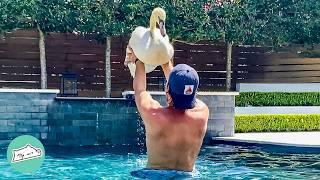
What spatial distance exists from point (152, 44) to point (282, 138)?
9.93m

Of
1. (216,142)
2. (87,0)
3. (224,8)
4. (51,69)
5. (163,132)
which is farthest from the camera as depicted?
(51,69)

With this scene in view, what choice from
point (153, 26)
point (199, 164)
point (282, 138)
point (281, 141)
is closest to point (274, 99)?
point (282, 138)

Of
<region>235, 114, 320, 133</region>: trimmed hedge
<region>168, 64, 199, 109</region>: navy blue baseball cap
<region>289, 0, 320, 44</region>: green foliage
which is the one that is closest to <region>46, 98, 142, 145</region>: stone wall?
<region>235, 114, 320, 133</region>: trimmed hedge

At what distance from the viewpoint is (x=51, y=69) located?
19859 mm

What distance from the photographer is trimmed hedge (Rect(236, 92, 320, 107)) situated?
57.7ft

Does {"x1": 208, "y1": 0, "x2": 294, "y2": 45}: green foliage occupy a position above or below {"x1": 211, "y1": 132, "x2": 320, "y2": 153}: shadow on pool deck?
above

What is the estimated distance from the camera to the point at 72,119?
1308 cm

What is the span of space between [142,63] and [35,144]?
1.62 meters

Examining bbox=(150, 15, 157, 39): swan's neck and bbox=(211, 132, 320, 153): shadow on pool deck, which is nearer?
bbox=(150, 15, 157, 39): swan's neck

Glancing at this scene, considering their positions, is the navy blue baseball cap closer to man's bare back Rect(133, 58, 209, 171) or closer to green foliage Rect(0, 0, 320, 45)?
man's bare back Rect(133, 58, 209, 171)

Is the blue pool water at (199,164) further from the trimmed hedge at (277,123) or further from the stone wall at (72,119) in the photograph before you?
the trimmed hedge at (277,123)

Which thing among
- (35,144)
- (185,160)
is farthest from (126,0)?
(185,160)

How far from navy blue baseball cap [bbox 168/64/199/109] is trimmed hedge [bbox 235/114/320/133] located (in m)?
10.9

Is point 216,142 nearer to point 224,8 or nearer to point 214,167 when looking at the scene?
point 214,167
